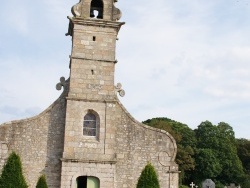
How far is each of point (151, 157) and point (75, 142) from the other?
3.54 metres

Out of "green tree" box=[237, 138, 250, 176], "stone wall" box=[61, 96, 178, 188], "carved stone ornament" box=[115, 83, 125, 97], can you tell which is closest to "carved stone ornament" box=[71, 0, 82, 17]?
"carved stone ornament" box=[115, 83, 125, 97]

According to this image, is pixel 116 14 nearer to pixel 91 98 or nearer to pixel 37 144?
pixel 91 98

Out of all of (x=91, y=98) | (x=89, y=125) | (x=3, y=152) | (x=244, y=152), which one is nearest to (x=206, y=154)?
(x=244, y=152)

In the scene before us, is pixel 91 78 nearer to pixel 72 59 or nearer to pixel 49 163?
pixel 72 59

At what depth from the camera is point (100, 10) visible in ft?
69.8

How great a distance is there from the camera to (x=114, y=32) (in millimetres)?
20641

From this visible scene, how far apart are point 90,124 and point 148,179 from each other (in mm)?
3568

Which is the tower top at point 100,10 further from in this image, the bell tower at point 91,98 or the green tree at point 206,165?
the green tree at point 206,165

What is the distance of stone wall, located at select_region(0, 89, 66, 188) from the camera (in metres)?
19.1

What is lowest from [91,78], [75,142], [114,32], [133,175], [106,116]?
→ [133,175]

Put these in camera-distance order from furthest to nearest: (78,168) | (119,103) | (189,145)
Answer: (189,145), (119,103), (78,168)

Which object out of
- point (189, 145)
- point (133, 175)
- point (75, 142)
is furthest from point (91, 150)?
point (189, 145)

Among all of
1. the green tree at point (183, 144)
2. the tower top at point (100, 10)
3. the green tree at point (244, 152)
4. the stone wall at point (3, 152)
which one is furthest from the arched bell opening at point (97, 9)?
the green tree at point (244, 152)

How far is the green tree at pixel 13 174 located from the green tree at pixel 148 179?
484 centimetres
